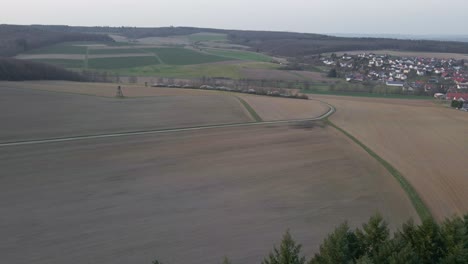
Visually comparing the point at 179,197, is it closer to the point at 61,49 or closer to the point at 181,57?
the point at 181,57

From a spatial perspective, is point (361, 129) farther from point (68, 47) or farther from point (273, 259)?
point (68, 47)

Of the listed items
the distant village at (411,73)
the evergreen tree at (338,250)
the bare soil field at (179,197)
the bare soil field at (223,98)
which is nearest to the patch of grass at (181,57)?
the distant village at (411,73)

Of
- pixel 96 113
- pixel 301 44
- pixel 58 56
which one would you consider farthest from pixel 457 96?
pixel 301 44

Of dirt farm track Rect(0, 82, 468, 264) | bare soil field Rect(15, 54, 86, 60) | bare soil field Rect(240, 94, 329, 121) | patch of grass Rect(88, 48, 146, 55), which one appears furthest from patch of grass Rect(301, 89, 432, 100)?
patch of grass Rect(88, 48, 146, 55)

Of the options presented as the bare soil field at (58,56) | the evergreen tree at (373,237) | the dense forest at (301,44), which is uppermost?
the dense forest at (301,44)

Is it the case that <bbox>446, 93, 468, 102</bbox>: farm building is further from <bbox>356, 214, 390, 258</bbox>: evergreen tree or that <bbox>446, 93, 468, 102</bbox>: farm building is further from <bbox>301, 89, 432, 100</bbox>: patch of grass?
<bbox>356, 214, 390, 258</bbox>: evergreen tree

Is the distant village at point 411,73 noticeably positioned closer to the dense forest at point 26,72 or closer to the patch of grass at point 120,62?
the patch of grass at point 120,62
